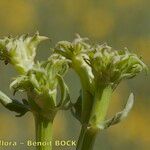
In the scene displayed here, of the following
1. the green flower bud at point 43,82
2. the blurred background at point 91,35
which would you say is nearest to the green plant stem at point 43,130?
the green flower bud at point 43,82

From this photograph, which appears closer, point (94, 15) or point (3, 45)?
point (3, 45)

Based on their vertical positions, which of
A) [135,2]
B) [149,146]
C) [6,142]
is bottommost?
[149,146]

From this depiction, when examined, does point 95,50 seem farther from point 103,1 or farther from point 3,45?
point 103,1

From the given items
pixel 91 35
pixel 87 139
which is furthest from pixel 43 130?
pixel 91 35

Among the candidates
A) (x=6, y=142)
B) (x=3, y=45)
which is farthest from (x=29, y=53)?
(x=6, y=142)

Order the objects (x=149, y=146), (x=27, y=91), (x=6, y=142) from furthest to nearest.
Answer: (x=149, y=146) → (x=6, y=142) → (x=27, y=91)

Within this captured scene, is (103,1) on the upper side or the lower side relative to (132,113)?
upper

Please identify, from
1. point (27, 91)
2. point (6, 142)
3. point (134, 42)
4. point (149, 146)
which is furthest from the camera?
point (134, 42)
